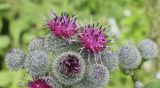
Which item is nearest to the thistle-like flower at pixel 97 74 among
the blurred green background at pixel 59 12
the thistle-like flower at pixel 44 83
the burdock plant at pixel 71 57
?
the burdock plant at pixel 71 57

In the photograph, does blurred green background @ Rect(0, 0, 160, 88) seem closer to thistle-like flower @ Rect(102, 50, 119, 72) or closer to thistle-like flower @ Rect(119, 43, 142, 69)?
thistle-like flower @ Rect(119, 43, 142, 69)

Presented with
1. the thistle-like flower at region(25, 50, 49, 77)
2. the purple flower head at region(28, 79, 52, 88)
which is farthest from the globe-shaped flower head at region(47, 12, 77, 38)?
the purple flower head at region(28, 79, 52, 88)

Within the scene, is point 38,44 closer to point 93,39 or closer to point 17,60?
point 17,60

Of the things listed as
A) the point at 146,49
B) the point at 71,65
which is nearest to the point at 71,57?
the point at 71,65

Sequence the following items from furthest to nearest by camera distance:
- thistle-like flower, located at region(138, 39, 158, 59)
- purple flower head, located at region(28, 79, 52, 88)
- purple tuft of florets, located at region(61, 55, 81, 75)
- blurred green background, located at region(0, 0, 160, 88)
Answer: blurred green background, located at region(0, 0, 160, 88)
thistle-like flower, located at region(138, 39, 158, 59)
purple flower head, located at region(28, 79, 52, 88)
purple tuft of florets, located at region(61, 55, 81, 75)

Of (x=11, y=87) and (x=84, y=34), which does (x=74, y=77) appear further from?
(x=11, y=87)

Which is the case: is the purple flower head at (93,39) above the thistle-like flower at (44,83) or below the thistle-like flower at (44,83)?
above

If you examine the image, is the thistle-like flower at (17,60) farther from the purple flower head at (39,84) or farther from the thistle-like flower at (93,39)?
the thistle-like flower at (93,39)

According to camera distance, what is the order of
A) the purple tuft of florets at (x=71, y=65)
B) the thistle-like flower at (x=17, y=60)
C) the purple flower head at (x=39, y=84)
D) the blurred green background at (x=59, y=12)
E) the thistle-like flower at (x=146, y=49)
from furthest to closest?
the blurred green background at (x=59, y=12) → the thistle-like flower at (x=146, y=49) → the thistle-like flower at (x=17, y=60) → the purple flower head at (x=39, y=84) → the purple tuft of florets at (x=71, y=65)
